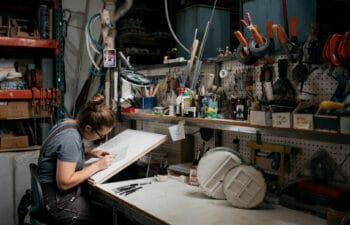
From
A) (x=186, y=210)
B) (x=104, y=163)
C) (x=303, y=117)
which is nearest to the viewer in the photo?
(x=303, y=117)

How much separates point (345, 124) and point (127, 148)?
4.67 ft

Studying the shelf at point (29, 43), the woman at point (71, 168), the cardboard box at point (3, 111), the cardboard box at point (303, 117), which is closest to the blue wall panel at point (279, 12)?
the cardboard box at point (303, 117)

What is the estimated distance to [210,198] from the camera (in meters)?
1.86

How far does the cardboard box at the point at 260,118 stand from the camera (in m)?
1.65

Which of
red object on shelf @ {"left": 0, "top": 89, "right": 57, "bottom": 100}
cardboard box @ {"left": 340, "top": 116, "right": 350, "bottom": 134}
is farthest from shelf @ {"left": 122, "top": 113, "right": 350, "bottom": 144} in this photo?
red object on shelf @ {"left": 0, "top": 89, "right": 57, "bottom": 100}

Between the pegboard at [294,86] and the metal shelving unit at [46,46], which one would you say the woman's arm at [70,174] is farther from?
the metal shelving unit at [46,46]

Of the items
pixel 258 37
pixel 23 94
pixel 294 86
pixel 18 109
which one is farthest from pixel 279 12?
pixel 18 109

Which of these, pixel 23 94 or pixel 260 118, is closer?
pixel 260 118

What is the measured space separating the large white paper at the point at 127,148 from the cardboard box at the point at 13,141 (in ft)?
3.45

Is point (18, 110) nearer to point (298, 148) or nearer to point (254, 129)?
point (254, 129)

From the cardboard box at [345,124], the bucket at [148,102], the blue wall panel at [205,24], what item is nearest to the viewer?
the cardboard box at [345,124]

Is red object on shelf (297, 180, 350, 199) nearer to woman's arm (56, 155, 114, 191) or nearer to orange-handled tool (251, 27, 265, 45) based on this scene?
orange-handled tool (251, 27, 265, 45)

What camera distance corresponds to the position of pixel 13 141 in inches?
125

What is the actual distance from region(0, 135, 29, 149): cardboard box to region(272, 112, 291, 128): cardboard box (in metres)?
2.47
